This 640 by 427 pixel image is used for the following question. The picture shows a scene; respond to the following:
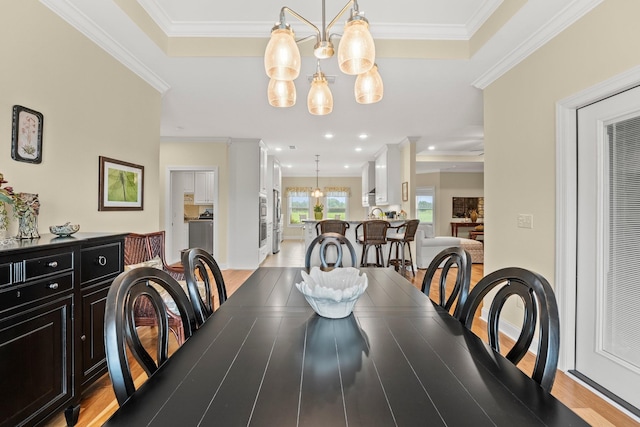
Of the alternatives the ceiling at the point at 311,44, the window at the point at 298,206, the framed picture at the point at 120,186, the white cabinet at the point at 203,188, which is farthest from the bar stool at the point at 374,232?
the window at the point at 298,206

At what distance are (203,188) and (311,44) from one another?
5263 millimetres

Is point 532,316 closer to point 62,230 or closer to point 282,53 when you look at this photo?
point 282,53

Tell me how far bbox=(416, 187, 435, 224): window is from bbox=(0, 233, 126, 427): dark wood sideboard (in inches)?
395

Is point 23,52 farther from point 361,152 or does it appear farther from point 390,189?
point 361,152

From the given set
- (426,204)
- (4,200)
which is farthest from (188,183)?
(426,204)

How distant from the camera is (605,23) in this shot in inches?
77.2

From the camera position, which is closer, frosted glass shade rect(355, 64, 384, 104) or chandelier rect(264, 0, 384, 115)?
chandelier rect(264, 0, 384, 115)

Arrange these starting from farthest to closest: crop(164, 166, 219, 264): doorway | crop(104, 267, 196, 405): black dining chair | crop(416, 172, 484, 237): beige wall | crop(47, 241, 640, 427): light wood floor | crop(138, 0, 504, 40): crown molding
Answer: crop(416, 172, 484, 237): beige wall
crop(164, 166, 219, 264): doorway
crop(138, 0, 504, 40): crown molding
crop(47, 241, 640, 427): light wood floor
crop(104, 267, 196, 405): black dining chair

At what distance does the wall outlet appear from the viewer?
267 centimetres

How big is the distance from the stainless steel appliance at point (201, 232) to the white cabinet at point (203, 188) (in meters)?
0.53

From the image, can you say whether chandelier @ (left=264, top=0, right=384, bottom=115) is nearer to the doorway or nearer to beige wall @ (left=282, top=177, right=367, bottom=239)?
the doorway

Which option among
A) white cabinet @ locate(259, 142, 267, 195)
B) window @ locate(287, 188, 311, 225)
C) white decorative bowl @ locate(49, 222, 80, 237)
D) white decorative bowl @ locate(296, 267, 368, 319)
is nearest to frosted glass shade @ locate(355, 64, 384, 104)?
white decorative bowl @ locate(296, 267, 368, 319)

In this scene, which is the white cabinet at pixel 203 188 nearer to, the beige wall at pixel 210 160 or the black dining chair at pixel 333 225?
the beige wall at pixel 210 160

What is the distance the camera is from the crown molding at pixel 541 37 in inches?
82.2
